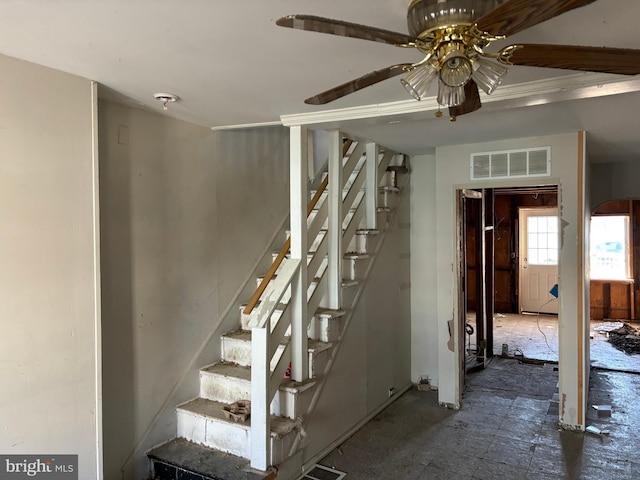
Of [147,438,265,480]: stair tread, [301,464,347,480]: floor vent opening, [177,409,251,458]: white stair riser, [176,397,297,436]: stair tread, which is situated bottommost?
[301,464,347,480]: floor vent opening

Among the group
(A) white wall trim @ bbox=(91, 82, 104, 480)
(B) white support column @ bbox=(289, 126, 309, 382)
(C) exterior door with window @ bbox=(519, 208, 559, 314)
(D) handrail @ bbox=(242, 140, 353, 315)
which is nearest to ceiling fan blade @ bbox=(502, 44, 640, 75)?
(B) white support column @ bbox=(289, 126, 309, 382)

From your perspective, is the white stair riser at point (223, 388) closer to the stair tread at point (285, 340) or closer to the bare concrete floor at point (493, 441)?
the stair tread at point (285, 340)

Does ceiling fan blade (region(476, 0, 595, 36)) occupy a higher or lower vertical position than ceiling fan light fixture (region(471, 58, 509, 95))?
higher

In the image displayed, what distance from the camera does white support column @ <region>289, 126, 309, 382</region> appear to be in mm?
3078

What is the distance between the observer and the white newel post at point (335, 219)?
3443mm

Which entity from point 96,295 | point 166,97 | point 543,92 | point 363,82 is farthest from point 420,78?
point 96,295

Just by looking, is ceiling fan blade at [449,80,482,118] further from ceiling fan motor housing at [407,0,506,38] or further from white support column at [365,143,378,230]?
white support column at [365,143,378,230]

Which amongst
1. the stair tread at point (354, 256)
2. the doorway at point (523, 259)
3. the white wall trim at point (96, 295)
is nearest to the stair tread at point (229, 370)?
the white wall trim at point (96, 295)

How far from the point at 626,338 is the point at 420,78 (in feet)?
22.8

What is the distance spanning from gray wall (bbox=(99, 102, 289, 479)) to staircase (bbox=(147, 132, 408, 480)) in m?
0.19

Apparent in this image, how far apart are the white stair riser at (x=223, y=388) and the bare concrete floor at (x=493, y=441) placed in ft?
2.49

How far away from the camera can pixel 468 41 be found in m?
1.26

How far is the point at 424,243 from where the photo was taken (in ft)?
15.2

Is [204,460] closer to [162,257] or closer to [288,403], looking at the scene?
[288,403]
